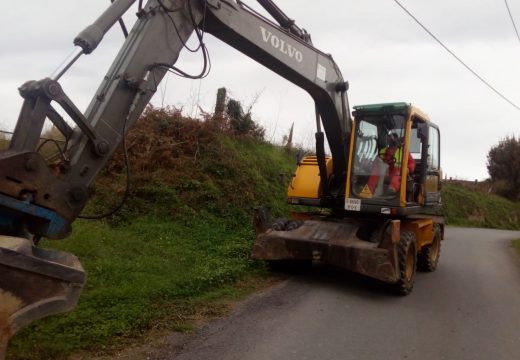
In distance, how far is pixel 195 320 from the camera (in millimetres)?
5570

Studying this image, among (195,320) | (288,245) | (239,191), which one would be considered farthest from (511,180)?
(195,320)

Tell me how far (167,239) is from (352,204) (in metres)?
3.33

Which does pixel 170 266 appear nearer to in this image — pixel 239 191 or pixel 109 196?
pixel 109 196

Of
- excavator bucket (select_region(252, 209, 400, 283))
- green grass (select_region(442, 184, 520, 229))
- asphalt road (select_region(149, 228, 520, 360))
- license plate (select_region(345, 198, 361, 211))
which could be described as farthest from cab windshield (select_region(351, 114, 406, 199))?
green grass (select_region(442, 184, 520, 229))

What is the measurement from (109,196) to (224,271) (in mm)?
3809

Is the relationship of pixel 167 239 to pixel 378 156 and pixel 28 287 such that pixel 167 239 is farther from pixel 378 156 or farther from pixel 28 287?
pixel 28 287

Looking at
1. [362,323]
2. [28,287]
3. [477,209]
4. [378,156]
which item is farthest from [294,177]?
[477,209]

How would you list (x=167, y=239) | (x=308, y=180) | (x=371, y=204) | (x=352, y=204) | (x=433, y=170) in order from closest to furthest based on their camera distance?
(x=371, y=204), (x=352, y=204), (x=167, y=239), (x=308, y=180), (x=433, y=170)

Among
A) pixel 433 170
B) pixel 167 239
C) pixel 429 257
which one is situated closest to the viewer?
pixel 167 239

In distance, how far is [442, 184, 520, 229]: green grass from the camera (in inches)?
1117

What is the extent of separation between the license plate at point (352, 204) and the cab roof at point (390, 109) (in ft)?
4.90

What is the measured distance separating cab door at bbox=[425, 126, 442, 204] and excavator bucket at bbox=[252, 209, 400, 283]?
1.35m

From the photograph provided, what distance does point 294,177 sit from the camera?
30.0 ft

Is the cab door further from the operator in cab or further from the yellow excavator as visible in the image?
the operator in cab
